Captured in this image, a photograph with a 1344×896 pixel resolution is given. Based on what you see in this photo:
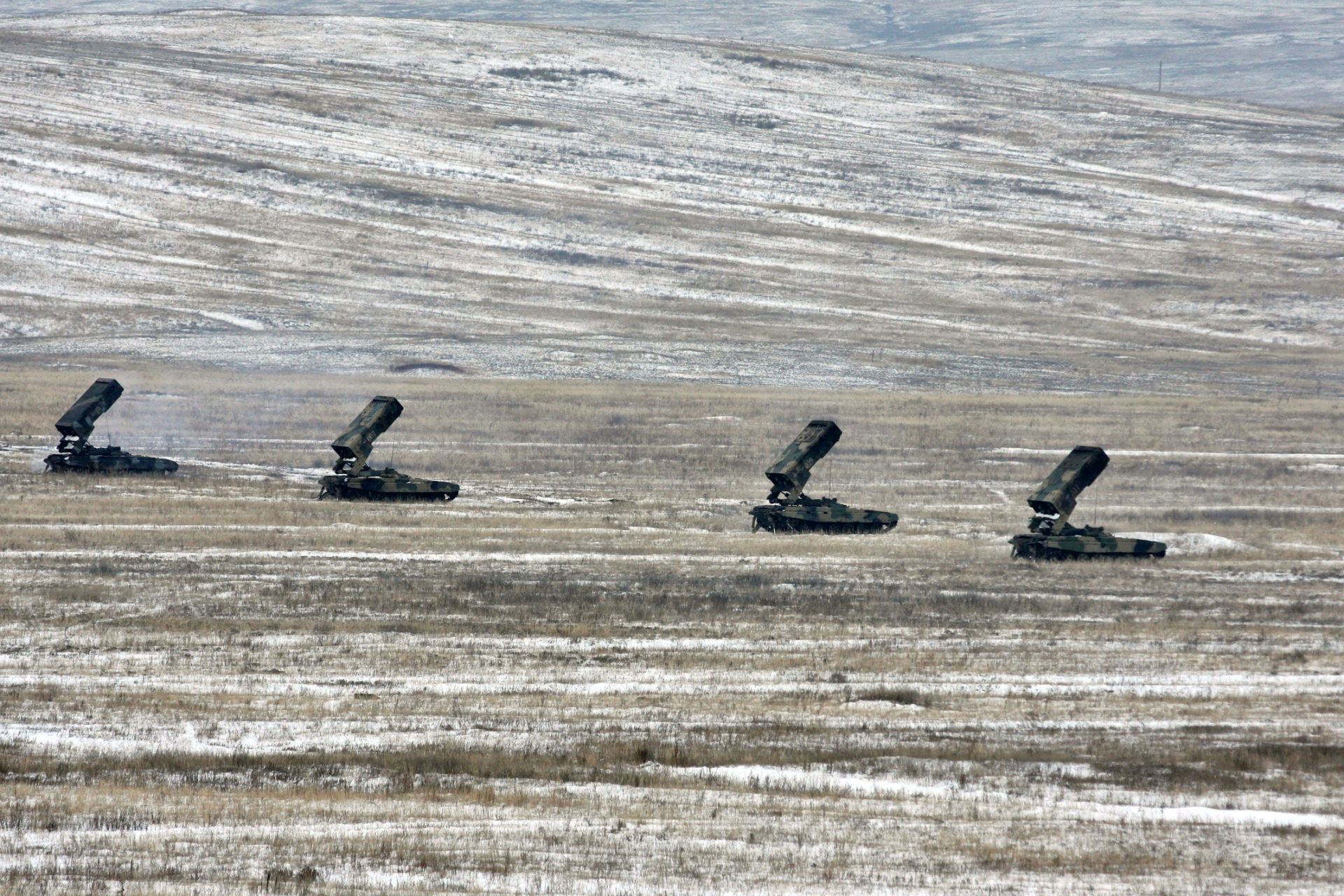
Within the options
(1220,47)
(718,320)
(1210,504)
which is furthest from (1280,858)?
(1220,47)

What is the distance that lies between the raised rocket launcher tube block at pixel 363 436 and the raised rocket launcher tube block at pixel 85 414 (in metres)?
5.84

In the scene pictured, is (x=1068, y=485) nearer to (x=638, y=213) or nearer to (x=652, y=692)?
(x=652, y=692)

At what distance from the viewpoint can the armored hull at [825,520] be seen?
27.8 metres

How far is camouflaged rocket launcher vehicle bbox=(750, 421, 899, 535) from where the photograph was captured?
27.8 m

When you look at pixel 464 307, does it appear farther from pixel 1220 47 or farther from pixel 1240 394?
pixel 1220 47

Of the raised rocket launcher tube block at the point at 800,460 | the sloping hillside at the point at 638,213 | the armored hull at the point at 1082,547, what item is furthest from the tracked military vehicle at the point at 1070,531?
the sloping hillside at the point at 638,213

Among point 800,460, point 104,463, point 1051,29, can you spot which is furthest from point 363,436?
point 1051,29

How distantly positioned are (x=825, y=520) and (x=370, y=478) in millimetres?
8890

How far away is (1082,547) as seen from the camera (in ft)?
81.0

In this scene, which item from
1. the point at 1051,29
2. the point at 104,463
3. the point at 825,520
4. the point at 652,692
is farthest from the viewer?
the point at 1051,29

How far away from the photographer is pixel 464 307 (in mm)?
66688

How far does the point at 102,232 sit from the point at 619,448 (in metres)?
41.6

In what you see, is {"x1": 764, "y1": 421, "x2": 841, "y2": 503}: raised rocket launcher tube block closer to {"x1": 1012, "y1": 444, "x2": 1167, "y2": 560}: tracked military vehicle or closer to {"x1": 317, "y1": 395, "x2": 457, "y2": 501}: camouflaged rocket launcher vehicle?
{"x1": 1012, "y1": 444, "x2": 1167, "y2": 560}: tracked military vehicle

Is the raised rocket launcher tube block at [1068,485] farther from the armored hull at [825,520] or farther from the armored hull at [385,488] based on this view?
the armored hull at [385,488]
